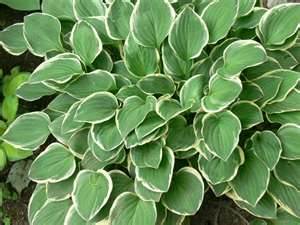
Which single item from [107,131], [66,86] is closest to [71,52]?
[66,86]

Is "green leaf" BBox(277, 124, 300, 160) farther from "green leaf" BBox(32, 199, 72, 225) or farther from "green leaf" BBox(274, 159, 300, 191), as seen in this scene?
"green leaf" BBox(32, 199, 72, 225)

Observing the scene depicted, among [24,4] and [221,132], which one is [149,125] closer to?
[221,132]

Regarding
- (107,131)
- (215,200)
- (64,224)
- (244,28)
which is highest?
(244,28)

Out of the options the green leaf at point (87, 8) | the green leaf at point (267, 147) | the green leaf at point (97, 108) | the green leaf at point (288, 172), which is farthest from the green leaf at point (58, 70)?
the green leaf at point (288, 172)

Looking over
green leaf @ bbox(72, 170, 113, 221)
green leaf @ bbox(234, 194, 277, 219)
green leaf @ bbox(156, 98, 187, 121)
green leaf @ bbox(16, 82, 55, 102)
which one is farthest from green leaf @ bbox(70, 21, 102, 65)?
green leaf @ bbox(234, 194, 277, 219)

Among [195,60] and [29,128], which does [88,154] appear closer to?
[29,128]

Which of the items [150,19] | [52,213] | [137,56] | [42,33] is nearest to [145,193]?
[52,213]

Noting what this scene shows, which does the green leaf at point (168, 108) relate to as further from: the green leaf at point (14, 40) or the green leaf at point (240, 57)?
the green leaf at point (14, 40)
